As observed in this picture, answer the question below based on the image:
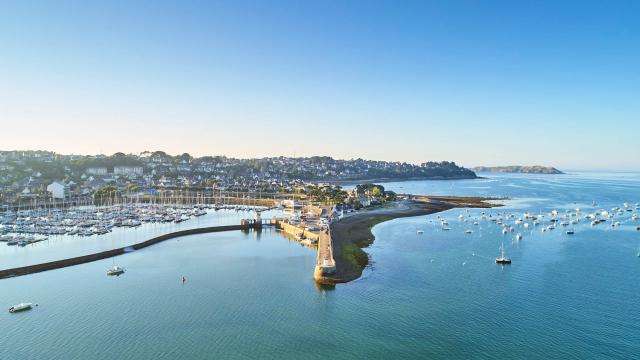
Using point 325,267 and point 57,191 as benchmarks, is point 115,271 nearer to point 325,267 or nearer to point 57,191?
point 325,267

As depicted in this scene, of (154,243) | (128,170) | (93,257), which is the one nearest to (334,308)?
(93,257)

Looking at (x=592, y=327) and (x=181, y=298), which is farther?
(x=181, y=298)

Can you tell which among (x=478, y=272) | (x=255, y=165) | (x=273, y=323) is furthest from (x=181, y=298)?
(x=255, y=165)

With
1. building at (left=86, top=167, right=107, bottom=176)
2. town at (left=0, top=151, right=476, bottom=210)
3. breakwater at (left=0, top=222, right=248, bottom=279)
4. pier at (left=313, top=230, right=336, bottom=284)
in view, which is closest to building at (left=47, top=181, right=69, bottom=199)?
town at (left=0, top=151, right=476, bottom=210)

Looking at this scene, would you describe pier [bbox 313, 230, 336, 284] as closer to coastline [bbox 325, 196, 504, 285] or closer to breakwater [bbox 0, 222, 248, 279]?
coastline [bbox 325, 196, 504, 285]

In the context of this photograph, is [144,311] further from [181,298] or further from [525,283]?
[525,283]

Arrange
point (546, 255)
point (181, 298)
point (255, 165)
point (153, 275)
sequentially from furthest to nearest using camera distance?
point (255, 165) → point (546, 255) → point (153, 275) → point (181, 298)
